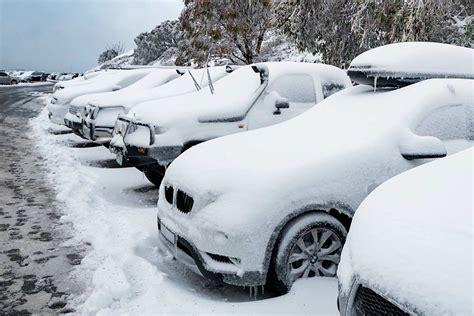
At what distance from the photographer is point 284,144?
4102mm

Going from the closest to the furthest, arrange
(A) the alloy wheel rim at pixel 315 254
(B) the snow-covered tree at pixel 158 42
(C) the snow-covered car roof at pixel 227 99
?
(A) the alloy wheel rim at pixel 315 254
(C) the snow-covered car roof at pixel 227 99
(B) the snow-covered tree at pixel 158 42

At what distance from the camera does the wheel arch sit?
341 cm

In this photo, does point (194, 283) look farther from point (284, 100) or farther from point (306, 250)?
point (284, 100)

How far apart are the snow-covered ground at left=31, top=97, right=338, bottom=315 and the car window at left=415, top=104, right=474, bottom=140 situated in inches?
59.9

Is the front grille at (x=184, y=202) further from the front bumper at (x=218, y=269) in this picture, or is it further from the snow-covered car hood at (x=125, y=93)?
the snow-covered car hood at (x=125, y=93)

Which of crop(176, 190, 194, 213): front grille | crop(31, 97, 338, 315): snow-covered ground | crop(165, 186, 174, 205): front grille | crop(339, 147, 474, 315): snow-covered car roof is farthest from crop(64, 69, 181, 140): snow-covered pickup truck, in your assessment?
crop(339, 147, 474, 315): snow-covered car roof

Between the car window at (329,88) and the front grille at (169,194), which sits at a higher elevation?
the car window at (329,88)

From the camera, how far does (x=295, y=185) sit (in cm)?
346

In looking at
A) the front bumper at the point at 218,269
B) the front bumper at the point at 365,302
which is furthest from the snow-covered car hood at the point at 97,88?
the front bumper at the point at 365,302

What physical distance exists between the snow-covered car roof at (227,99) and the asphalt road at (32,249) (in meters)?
1.79

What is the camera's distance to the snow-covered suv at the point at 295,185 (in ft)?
11.2

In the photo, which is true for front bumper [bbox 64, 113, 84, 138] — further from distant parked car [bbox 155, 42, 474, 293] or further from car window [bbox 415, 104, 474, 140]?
car window [bbox 415, 104, 474, 140]

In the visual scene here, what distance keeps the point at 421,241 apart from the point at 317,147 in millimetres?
1928

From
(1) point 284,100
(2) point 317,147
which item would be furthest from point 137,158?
(2) point 317,147
